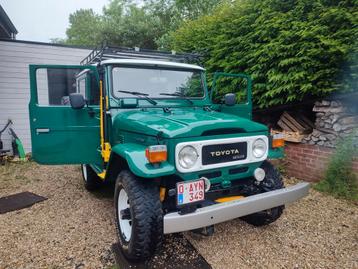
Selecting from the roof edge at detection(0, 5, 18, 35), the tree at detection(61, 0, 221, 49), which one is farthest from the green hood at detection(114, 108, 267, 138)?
the tree at detection(61, 0, 221, 49)

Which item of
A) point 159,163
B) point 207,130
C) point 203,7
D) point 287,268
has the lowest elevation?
point 287,268

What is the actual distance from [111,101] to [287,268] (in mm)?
2602

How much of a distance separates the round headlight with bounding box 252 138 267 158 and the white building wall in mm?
7120

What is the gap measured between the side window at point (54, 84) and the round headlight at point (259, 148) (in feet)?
21.5

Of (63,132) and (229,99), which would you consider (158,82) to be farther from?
(63,132)

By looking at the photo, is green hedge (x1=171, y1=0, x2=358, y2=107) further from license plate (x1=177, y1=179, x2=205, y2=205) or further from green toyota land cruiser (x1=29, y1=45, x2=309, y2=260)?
license plate (x1=177, y1=179, x2=205, y2=205)

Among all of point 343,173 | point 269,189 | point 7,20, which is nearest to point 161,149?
point 269,189

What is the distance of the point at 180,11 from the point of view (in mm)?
14367

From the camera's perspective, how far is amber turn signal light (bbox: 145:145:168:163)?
2.13m

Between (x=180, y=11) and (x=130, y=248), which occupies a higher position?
(x=180, y=11)

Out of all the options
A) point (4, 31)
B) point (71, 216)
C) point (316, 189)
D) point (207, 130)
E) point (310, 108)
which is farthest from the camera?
point (4, 31)

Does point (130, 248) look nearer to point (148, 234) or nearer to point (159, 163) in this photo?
point (148, 234)

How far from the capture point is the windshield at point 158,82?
326 cm

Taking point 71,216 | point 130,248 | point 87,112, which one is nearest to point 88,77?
point 87,112
